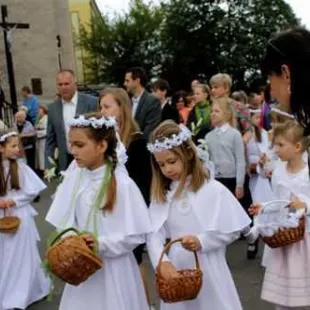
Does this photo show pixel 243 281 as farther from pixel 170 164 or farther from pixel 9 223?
pixel 170 164

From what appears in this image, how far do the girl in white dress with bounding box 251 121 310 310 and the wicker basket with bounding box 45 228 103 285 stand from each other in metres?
1.32

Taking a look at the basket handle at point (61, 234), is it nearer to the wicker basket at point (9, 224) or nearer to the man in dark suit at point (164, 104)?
the wicker basket at point (9, 224)

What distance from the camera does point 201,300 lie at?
165 inches

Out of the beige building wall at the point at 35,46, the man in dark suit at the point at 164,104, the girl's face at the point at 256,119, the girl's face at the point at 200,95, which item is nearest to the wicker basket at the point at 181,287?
the girl's face at the point at 256,119

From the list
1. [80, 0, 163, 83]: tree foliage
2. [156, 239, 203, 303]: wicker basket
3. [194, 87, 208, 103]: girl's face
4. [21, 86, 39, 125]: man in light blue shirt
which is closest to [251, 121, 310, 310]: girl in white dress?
[156, 239, 203, 303]: wicker basket

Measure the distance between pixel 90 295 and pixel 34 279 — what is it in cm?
241

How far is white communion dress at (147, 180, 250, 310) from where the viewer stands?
4184mm

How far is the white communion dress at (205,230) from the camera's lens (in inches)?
165

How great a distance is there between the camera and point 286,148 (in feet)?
16.3

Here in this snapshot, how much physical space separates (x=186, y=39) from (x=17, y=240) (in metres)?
33.6

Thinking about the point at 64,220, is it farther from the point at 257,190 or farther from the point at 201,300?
the point at 257,190


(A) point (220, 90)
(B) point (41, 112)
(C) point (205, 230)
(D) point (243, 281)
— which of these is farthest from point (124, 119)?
(B) point (41, 112)

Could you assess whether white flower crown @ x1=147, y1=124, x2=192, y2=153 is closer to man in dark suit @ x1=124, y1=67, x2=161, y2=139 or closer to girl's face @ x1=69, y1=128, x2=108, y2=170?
girl's face @ x1=69, y1=128, x2=108, y2=170

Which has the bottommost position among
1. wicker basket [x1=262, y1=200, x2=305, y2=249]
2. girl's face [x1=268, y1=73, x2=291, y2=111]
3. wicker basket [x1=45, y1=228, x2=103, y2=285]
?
wicker basket [x1=262, y1=200, x2=305, y2=249]
